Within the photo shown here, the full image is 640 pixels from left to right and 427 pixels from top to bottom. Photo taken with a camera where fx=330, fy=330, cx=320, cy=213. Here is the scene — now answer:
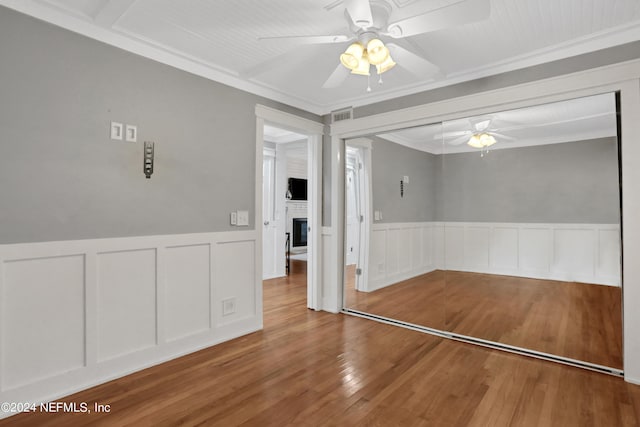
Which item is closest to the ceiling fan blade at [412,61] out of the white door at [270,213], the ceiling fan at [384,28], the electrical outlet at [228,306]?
the ceiling fan at [384,28]

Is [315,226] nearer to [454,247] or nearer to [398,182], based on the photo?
[398,182]

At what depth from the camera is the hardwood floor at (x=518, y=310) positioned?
249 centimetres

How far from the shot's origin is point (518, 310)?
2.89 metres

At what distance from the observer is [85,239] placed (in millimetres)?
2184

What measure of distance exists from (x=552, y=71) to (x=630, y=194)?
3.53 feet

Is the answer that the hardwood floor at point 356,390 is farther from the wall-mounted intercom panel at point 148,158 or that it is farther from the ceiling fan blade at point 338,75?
the ceiling fan blade at point 338,75

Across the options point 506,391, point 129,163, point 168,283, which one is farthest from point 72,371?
point 506,391

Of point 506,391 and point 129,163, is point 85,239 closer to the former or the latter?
point 129,163

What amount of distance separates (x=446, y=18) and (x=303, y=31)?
3.50ft

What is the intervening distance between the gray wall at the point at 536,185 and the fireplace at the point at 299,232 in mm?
4057

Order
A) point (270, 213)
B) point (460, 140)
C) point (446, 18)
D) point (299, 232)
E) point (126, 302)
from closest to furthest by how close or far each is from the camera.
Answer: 1. point (446, 18)
2. point (126, 302)
3. point (460, 140)
4. point (270, 213)
5. point (299, 232)

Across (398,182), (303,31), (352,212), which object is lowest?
(352,212)

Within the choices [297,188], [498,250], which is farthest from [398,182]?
[297,188]

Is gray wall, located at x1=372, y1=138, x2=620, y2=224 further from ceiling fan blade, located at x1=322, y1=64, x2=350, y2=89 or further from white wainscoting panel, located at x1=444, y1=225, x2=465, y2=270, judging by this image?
ceiling fan blade, located at x1=322, y1=64, x2=350, y2=89
